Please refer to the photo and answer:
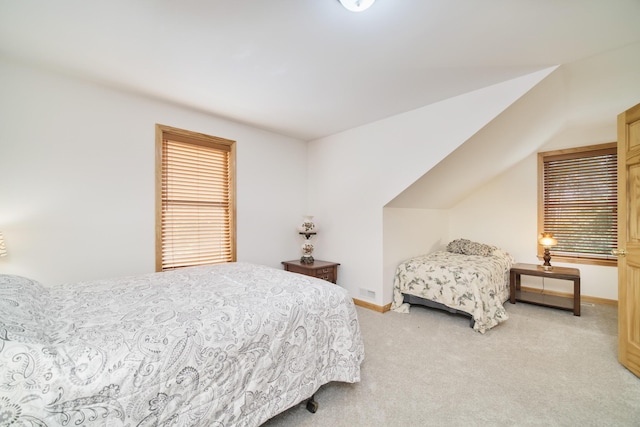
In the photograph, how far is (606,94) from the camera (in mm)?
2727

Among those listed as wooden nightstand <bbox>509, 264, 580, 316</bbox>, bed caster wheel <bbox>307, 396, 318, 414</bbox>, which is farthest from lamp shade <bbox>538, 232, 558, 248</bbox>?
bed caster wheel <bbox>307, 396, 318, 414</bbox>

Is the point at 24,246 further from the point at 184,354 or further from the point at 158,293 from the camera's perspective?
the point at 184,354

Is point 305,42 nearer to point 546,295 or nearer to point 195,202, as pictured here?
point 195,202

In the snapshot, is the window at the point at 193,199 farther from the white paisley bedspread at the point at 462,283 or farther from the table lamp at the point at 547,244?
the table lamp at the point at 547,244

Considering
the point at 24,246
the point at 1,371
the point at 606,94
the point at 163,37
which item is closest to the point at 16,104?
the point at 24,246

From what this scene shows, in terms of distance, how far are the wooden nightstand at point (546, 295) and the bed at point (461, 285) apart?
0.09 meters

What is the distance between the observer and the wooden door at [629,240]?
202cm

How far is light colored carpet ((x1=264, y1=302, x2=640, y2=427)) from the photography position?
1.64 metres

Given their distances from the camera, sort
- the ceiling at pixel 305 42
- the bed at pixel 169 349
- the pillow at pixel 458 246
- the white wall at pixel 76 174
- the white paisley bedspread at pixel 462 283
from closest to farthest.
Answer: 1. the bed at pixel 169 349
2. the ceiling at pixel 305 42
3. the white wall at pixel 76 174
4. the white paisley bedspread at pixel 462 283
5. the pillow at pixel 458 246

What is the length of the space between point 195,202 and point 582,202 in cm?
518

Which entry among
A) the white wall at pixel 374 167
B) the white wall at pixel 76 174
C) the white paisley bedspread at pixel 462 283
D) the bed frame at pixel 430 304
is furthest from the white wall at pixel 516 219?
the white wall at pixel 76 174

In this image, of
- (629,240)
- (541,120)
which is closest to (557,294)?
(629,240)

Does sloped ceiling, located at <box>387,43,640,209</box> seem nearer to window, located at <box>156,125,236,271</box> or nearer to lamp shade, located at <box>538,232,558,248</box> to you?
lamp shade, located at <box>538,232,558,248</box>

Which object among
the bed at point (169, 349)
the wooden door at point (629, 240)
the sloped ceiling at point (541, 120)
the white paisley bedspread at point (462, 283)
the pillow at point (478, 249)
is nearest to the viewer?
the bed at point (169, 349)
